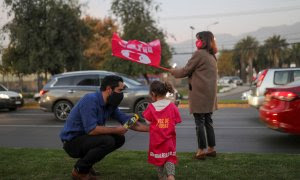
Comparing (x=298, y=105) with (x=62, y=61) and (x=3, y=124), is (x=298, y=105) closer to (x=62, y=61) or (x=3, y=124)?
(x=3, y=124)

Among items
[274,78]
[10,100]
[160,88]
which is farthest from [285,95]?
[10,100]

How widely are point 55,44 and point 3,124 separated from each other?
14.0 metres

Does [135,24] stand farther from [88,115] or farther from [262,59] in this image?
[262,59]

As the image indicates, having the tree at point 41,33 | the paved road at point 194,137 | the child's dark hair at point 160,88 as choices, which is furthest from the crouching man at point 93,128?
the tree at point 41,33

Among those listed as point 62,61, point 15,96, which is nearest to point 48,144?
point 15,96

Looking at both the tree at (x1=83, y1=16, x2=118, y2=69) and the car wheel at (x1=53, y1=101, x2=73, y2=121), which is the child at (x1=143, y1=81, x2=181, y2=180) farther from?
the tree at (x1=83, y1=16, x2=118, y2=69)

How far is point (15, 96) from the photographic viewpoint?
17984mm

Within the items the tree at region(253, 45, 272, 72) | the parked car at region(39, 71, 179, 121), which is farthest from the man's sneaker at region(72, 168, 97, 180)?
the tree at region(253, 45, 272, 72)

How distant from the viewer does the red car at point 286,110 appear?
7379mm

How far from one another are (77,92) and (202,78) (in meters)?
7.86

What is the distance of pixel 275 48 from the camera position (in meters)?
76.0

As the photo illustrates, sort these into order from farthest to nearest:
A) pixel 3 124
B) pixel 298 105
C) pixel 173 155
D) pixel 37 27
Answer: pixel 37 27
pixel 3 124
pixel 298 105
pixel 173 155

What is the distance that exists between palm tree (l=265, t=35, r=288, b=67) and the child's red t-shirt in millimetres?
Result: 73313

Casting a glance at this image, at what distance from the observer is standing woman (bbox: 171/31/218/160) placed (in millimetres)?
6152
